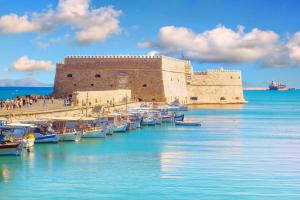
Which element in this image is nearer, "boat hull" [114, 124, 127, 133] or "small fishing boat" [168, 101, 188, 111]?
"boat hull" [114, 124, 127, 133]

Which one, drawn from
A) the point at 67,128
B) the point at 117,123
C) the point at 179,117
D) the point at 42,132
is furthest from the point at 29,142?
the point at 179,117

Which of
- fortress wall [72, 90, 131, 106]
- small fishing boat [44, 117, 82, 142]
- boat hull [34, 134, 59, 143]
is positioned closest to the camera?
boat hull [34, 134, 59, 143]

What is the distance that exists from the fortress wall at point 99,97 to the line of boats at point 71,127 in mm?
2960

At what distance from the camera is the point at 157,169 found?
65.8 ft

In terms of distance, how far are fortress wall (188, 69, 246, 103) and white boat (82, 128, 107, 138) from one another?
116 ft

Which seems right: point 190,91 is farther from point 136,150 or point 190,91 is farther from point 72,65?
point 136,150

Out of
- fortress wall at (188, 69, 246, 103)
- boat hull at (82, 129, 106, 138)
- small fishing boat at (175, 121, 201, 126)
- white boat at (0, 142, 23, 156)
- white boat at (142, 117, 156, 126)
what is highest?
fortress wall at (188, 69, 246, 103)

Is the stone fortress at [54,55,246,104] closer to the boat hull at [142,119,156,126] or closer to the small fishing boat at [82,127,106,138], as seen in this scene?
the boat hull at [142,119,156,126]

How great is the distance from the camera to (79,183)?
57.3 feet

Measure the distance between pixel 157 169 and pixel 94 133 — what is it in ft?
33.4

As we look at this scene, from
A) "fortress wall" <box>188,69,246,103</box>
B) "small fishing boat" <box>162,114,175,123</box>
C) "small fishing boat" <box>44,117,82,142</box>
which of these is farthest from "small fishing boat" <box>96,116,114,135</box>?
"fortress wall" <box>188,69,246,103</box>

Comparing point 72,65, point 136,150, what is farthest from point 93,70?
point 136,150

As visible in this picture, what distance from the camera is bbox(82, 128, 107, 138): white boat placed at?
2944 centimetres

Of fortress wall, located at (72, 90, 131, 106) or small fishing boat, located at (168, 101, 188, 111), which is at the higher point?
fortress wall, located at (72, 90, 131, 106)
